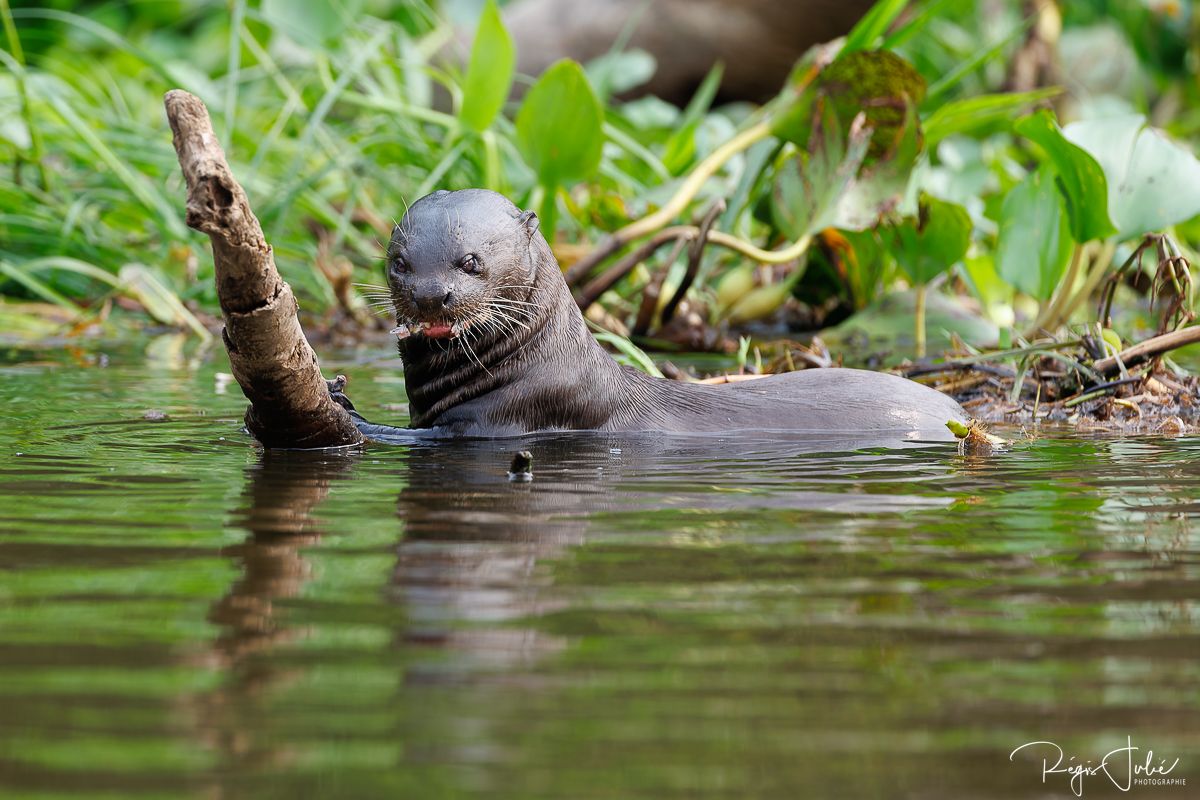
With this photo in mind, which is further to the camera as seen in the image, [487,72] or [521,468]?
[487,72]

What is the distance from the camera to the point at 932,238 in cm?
566

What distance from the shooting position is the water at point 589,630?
1575 millimetres

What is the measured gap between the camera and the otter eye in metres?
4.18

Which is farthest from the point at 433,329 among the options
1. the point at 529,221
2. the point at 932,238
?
the point at 932,238

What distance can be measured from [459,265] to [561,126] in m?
1.79

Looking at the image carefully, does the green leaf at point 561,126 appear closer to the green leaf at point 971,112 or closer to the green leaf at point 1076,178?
the green leaf at point 971,112

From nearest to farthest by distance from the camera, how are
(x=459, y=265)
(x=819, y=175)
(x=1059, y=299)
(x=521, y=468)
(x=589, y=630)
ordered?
1. (x=589, y=630)
2. (x=521, y=468)
3. (x=459, y=265)
4. (x=1059, y=299)
5. (x=819, y=175)

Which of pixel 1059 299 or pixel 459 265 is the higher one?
pixel 459 265

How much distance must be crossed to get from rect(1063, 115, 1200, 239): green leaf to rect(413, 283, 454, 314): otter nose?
210 cm

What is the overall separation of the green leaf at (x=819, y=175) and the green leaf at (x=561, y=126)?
0.74 meters

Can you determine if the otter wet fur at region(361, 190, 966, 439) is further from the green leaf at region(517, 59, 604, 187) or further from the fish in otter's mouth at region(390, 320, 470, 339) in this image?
the green leaf at region(517, 59, 604, 187)

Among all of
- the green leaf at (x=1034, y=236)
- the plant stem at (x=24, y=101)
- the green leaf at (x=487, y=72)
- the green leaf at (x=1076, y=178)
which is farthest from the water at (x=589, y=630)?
the plant stem at (x=24, y=101)

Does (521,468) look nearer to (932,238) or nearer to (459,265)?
(459,265)

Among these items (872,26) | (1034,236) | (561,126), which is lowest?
(1034,236)
